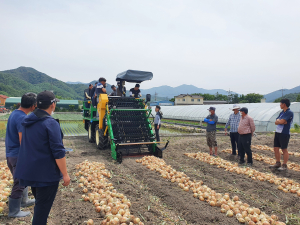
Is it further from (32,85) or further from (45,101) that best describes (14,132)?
(32,85)

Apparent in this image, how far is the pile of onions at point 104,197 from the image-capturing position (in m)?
3.41

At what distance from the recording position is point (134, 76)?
29.8 feet

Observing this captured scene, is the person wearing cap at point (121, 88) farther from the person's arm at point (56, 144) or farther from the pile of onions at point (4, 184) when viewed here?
the person's arm at point (56, 144)

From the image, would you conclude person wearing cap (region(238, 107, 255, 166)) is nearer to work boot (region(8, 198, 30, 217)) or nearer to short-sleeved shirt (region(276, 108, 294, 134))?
short-sleeved shirt (region(276, 108, 294, 134))

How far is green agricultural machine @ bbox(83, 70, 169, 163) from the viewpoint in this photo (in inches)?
301

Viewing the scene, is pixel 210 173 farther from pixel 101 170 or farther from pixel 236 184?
pixel 101 170

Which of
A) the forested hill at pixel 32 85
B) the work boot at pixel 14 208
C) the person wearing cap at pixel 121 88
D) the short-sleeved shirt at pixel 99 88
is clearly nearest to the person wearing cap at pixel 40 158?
the work boot at pixel 14 208

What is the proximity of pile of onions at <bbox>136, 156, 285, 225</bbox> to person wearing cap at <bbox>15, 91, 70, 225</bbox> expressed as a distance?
2.94 meters

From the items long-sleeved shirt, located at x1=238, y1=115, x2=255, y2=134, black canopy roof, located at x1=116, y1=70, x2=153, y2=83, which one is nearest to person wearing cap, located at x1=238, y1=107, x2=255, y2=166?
long-sleeved shirt, located at x1=238, y1=115, x2=255, y2=134

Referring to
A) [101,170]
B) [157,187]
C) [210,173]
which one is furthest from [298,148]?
[101,170]

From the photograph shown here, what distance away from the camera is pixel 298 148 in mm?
10125

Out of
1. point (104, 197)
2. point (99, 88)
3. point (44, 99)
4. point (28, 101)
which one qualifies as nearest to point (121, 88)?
point (99, 88)

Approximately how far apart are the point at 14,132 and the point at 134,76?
6.03 metres

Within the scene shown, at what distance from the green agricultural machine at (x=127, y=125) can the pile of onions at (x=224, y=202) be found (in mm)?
1868
